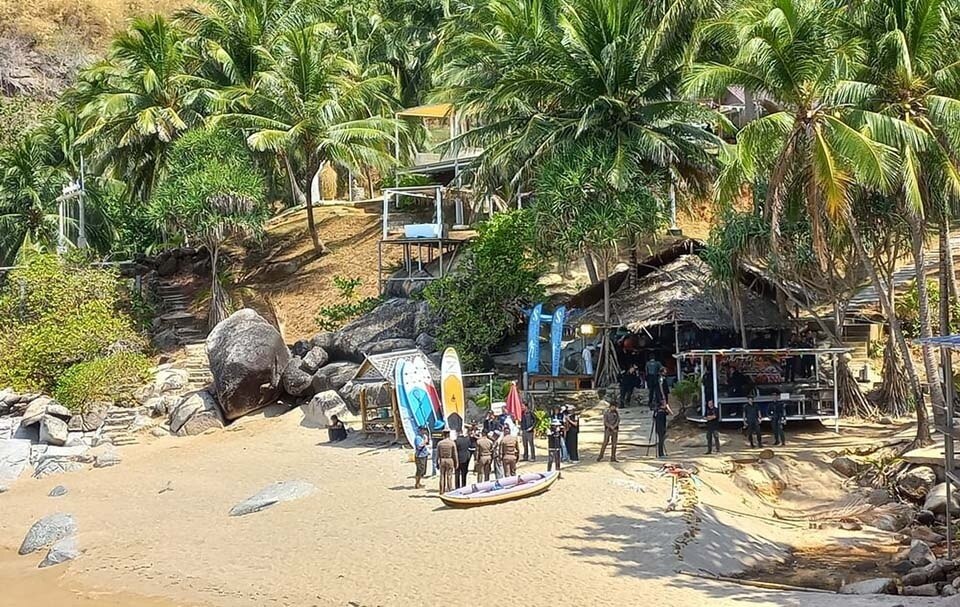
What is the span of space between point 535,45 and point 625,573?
17.5 meters

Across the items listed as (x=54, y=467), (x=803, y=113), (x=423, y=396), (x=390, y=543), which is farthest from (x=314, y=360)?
(x=803, y=113)

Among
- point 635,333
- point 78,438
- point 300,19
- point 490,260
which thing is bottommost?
point 78,438

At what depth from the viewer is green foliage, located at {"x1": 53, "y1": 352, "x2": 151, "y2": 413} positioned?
2797 centimetres

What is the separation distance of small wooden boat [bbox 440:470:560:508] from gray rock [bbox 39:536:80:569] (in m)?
6.52

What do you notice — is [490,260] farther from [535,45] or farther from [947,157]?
Answer: [947,157]

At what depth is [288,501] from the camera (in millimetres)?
18656

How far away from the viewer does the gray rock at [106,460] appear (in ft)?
80.0

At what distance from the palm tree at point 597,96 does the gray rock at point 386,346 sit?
225 inches

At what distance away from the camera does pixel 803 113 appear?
62.7 ft

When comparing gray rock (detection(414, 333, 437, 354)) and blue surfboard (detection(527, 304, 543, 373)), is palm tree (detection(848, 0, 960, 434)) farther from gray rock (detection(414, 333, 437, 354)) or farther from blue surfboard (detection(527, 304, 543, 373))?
gray rock (detection(414, 333, 437, 354))

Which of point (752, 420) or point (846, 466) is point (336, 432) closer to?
point (752, 420)

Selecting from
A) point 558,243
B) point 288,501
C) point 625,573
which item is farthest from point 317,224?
point 625,573

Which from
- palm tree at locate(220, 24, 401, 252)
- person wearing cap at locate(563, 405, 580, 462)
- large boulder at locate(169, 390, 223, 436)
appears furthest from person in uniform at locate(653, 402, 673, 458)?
palm tree at locate(220, 24, 401, 252)

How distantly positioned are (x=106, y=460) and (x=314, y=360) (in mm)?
6361
